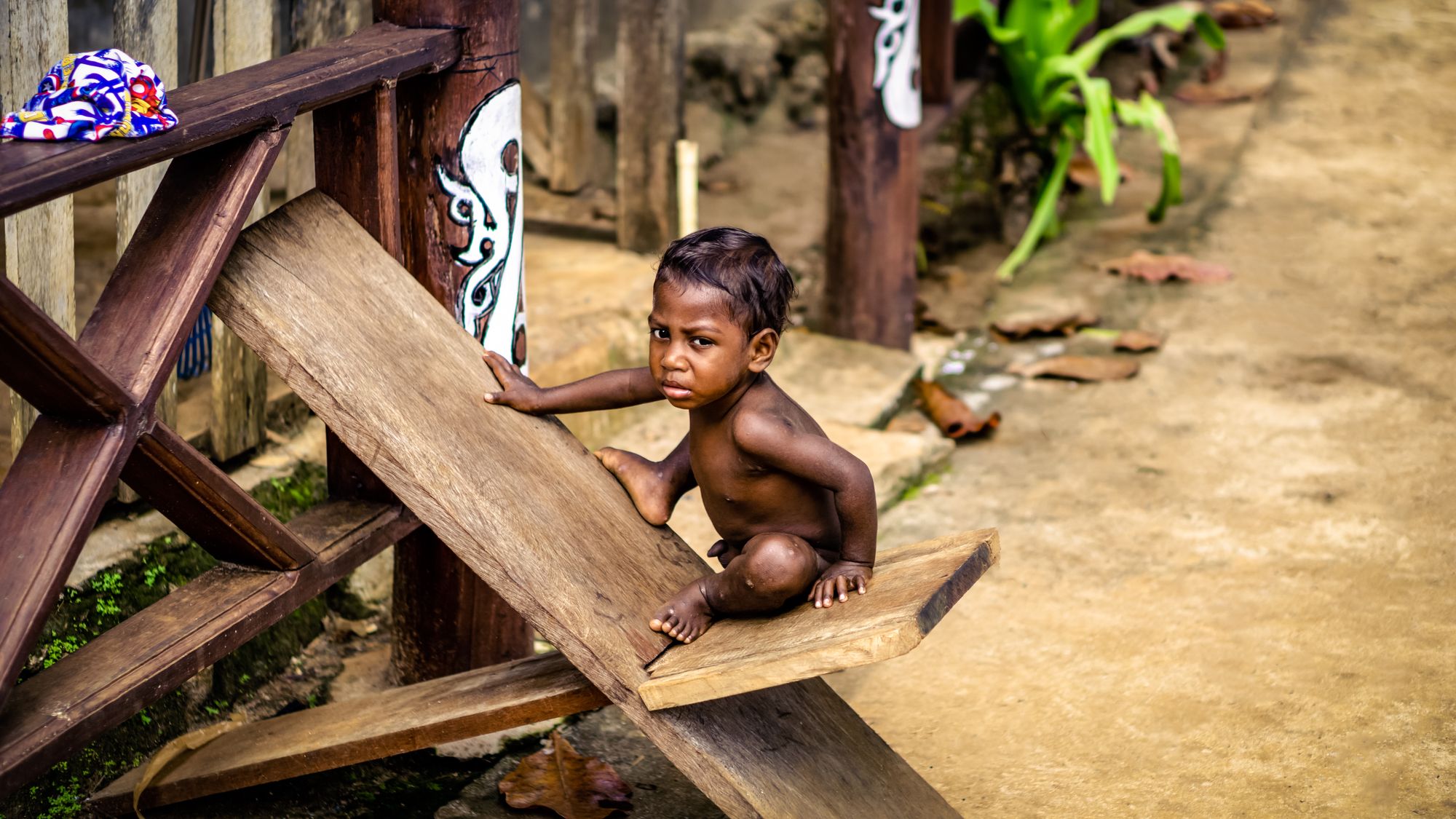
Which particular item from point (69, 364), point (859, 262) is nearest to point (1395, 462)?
point (859, 262)

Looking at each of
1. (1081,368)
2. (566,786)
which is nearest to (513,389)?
(566,786)

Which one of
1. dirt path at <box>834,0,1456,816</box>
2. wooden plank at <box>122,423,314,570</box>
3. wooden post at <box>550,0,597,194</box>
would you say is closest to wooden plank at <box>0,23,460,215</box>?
wooden plank at <box>122,423,314,570</box>

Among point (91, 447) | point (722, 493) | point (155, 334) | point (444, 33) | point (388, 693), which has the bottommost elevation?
point (388, 693)

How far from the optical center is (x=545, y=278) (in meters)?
4.17

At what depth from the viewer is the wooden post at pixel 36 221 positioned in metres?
2.08

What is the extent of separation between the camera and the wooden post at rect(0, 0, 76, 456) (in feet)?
6.82

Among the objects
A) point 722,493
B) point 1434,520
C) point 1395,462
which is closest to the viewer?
point 722,493

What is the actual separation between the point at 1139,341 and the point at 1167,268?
2.32 ft

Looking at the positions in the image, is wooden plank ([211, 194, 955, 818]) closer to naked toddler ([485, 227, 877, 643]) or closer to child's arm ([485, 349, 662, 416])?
child's arm ([485, 349, 662, 416])

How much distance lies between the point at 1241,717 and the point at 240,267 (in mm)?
1958

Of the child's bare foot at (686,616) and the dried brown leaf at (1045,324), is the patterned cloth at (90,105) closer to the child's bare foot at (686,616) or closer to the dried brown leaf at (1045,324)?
the child's bare foot at (686,616)

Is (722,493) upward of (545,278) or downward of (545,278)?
upward

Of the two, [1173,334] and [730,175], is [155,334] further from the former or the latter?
[730,175]

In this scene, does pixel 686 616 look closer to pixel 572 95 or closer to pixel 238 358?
pixel 238 358
